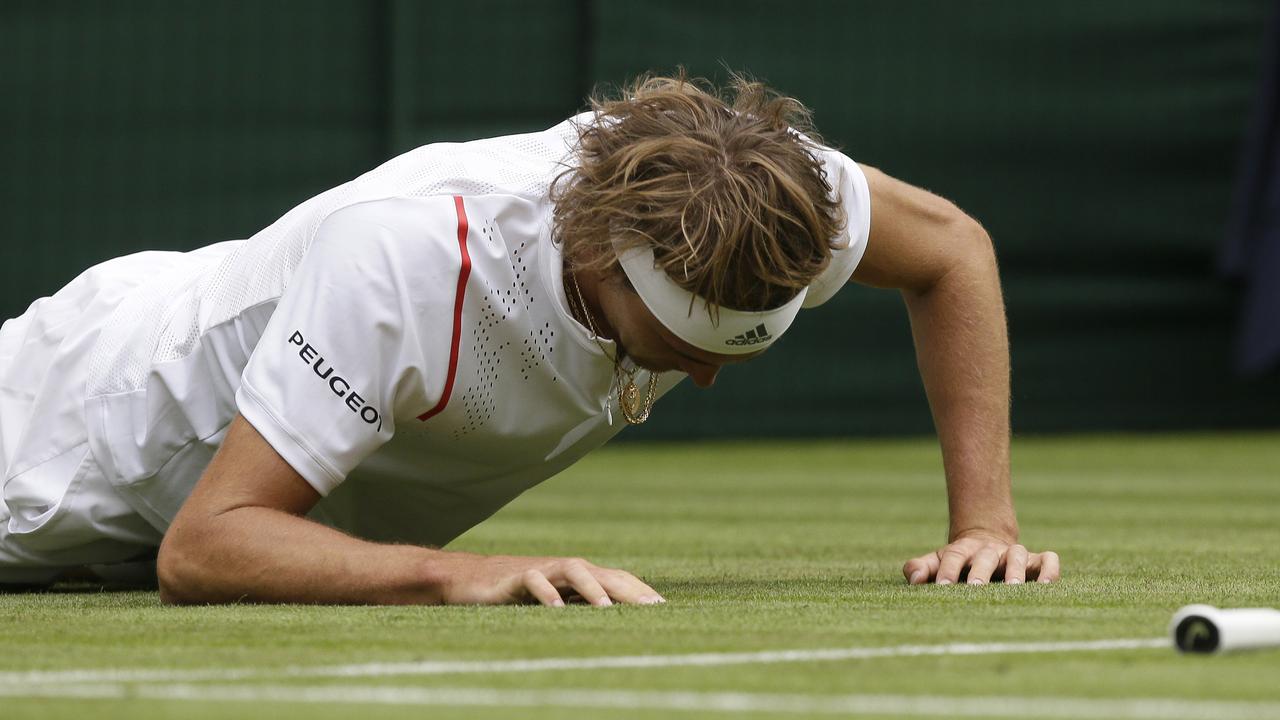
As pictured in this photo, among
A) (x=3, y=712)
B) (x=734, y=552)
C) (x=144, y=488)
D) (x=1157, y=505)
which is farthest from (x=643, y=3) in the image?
(x=3, y=712)

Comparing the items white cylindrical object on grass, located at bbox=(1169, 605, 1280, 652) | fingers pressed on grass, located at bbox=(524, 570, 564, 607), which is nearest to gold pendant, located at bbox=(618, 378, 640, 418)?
fingers pressed on grass, located at bbox=(524, 570, 564, 607)

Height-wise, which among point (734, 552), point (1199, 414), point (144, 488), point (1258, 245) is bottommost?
point (1199, 414)

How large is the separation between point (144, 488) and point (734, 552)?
1367 millimetres

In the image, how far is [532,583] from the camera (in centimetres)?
238

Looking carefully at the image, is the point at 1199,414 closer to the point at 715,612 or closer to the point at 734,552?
the point at 734,552

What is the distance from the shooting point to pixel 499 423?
2.71 metres

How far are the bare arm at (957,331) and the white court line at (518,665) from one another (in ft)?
2.94

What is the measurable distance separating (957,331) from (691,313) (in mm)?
832

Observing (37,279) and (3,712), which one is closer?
(3,712)

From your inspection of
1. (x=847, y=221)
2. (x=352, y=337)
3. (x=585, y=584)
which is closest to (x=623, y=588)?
(x=585, y=584)

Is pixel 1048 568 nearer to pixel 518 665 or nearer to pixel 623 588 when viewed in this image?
pixel 623 588

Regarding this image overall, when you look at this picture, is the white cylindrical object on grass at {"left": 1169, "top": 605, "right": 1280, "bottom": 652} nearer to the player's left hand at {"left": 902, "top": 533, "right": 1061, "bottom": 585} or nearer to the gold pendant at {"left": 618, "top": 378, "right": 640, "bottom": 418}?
the player's left hand at {"left": 902, "top": 533, "right": 1061, "bottom": 585}

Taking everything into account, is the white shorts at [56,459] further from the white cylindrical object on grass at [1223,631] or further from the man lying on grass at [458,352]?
the white cylindrical object on grass at [1223,631]

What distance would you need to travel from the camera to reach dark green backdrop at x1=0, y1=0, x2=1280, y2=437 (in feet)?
26.7
